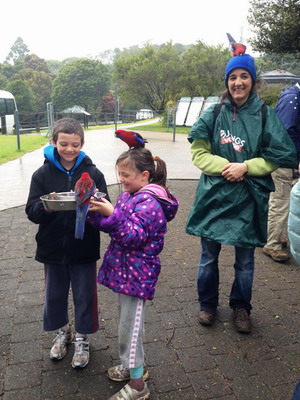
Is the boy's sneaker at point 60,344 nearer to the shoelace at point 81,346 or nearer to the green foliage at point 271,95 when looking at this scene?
the shoelace at point 81,346

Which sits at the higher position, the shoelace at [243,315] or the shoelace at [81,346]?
the shoelace at [81,346]

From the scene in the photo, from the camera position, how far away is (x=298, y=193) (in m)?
1.53

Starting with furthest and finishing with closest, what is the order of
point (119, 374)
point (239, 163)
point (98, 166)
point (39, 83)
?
point (39, 83)
point (98, 166)
point (239, 163)
point (119, 374)

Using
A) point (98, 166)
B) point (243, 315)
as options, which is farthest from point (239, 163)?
point (98, 166)

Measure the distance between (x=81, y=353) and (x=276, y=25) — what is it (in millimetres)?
9930

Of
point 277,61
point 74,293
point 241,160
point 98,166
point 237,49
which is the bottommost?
point 98,166

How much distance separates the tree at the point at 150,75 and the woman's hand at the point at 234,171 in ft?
79.2

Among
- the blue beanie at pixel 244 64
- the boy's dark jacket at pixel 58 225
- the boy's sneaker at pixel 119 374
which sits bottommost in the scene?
the boy's sneaker at pixel 119 374

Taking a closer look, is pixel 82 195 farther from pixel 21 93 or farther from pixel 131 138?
pixel 21 93

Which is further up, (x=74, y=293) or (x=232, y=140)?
(x=232, y=140)

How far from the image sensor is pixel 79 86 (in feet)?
A: 165

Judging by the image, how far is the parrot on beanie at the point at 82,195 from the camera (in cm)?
181

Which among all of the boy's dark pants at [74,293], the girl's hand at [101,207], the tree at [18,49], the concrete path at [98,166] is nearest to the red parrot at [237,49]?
the girl's hand at [101,207]

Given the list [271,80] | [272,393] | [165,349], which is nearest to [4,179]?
[165,349]
